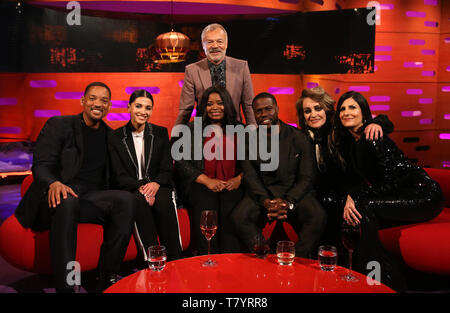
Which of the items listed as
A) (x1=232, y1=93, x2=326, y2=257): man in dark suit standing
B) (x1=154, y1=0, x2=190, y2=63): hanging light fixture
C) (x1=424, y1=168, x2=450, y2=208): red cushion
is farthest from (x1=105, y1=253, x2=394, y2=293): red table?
(x1=154, y1=0, x2=190, y2=63): hanging light fixture

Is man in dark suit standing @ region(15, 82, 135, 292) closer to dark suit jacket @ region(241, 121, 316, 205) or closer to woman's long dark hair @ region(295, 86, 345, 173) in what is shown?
dark suit jacket @ region(241, 121, 316, 205)

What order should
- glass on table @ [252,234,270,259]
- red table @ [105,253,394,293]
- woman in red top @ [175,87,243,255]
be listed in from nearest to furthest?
1. red table @ [105,253,394,293]
2. glass on table @ [252,234,270,259]
3. woman in red top @ [175,87,243,255]

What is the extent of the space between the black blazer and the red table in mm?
1126

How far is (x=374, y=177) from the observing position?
8.93 feet

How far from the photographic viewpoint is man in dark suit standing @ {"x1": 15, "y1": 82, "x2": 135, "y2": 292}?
7.86ft

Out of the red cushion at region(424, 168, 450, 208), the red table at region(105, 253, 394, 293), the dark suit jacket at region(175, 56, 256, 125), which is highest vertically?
the dark suit jacket at region(175, 56, 256, 125)

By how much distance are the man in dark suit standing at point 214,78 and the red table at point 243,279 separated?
172 cm

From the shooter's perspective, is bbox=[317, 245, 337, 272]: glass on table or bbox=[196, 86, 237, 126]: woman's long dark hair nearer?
bbox=[317, 245, 337, 272]: glass on table

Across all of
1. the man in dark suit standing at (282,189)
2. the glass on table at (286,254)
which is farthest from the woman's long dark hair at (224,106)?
the glass on table at (286,254)

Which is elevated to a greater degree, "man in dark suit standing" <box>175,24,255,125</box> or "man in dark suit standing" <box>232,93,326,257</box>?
"man in dark suit standing" <box>175,24,255,125</box>

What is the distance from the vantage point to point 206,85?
11.1 feet

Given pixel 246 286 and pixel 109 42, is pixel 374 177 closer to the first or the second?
pixel 246 286

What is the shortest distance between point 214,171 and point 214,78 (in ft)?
2.85

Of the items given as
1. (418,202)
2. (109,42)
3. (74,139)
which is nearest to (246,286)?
(418,202)
